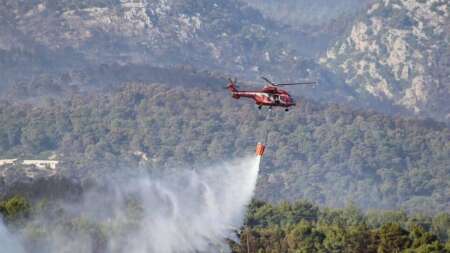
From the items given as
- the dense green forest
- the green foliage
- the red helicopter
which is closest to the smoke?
the dense green forest

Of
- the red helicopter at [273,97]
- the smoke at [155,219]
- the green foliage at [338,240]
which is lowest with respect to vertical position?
the green foliage at [338,240]

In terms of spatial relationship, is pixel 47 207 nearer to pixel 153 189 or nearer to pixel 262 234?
pixel 153 189

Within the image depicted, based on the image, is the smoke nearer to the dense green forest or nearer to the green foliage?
the dense green forest

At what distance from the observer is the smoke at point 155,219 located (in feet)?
384

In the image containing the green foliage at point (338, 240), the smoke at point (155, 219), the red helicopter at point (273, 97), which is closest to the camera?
the red helicopter at point (273, 97)

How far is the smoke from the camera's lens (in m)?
117

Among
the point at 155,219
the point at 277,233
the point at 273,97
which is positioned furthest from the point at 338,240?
the point at 273,97

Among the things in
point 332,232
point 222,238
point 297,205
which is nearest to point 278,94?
point 222,238

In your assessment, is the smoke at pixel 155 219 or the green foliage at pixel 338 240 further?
the green foliage at pixel 338 240

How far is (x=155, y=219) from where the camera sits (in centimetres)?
12381

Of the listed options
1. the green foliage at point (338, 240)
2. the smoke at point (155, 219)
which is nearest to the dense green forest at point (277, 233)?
the green foliage at point (338, 240)

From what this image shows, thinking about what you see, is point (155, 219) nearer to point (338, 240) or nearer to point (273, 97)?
point (273, 97)

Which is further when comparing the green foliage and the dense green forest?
the green foliage

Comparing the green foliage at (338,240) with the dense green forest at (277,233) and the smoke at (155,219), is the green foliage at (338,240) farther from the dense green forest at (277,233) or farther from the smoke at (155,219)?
the smoke at (155,219)
